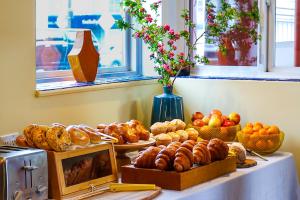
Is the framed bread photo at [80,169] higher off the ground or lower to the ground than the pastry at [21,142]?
lower

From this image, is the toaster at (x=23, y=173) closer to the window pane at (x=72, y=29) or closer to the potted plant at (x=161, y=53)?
the window pane at (x=72, y=29)

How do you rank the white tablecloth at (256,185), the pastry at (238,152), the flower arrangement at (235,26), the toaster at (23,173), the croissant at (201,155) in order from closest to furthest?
the toaster at (23,173) → the white tablecloth at (256,185) → the croissant at (201,155) → the pastry at (238,152) → the flower arrangement at (235,26)

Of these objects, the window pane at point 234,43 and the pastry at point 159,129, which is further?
the window pane at point 234,43

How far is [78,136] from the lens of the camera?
2400mm

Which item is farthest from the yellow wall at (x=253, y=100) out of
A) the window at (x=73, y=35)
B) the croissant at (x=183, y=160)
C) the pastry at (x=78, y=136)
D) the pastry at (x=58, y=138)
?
the pastry at (x=58, y=138)

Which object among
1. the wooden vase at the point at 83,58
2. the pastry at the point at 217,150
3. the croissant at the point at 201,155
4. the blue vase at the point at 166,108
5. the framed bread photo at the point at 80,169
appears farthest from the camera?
the blue vase at the point at 166,108

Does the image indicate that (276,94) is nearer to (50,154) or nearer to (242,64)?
(242,64)

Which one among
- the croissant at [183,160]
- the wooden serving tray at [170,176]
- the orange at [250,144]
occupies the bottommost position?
the wooden serving tray at [170,176]

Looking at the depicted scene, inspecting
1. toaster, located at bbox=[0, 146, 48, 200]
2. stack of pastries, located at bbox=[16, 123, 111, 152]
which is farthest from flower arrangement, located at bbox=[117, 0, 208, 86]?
toaster, located at bbox=[0, 146, 48, 200]

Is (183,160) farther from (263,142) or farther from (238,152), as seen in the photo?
(263,142)

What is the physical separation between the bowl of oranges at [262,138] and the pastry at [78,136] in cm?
106

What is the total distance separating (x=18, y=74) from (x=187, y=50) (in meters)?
1.46

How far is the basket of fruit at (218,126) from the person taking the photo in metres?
3.33

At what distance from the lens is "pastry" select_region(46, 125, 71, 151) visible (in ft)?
7.51
